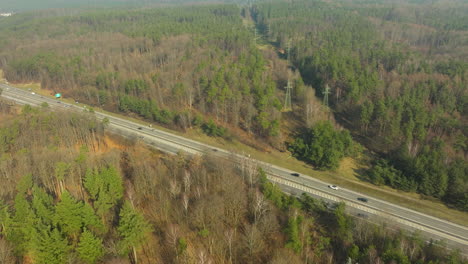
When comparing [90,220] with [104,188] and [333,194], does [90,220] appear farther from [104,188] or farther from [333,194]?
[333,194]

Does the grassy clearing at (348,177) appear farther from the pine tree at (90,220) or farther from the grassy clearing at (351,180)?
the pine tree at (90,220)

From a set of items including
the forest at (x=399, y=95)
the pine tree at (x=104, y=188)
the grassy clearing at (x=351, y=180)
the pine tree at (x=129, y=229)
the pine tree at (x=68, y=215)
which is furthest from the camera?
the forest at (x=399, y=95)

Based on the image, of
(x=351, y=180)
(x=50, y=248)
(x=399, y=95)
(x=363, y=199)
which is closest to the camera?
(x=50, y=248)

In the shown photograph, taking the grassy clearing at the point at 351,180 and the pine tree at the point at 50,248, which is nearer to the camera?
the pine tree at the point at 50,248

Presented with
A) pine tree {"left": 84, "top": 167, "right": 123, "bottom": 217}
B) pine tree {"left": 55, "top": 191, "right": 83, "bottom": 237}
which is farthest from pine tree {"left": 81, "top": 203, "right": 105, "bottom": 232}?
pine tree {"left": 84, "top": 167, "right": 123, "bottom": 217}

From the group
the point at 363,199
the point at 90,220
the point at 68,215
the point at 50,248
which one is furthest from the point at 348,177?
the point at 50,248

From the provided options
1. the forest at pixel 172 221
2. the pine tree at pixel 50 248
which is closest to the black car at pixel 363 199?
the forest at pixel 172 221

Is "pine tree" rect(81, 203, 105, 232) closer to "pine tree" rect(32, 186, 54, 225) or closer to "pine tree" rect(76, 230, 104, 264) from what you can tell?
"pine tree" rect(76, 230, 104, 264)
